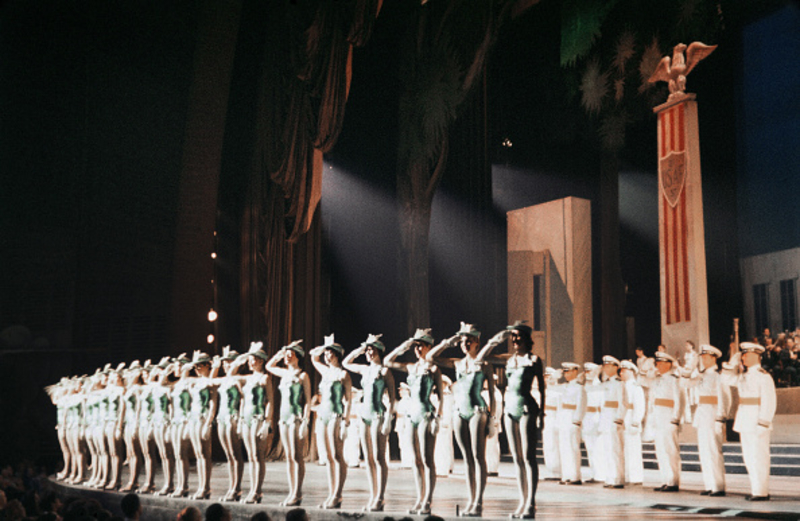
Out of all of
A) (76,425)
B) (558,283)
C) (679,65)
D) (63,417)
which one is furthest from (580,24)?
(63,417)

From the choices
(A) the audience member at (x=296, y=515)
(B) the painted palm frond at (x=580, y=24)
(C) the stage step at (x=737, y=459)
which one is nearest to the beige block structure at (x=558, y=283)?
(B) the painted palm frond at (x=580, y=24)

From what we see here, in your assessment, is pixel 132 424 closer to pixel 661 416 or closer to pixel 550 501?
pixel 550 501

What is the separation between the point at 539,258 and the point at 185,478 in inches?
374

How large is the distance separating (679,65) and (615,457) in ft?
21.5

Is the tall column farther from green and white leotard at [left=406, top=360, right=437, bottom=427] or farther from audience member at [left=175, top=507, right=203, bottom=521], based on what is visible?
audience member at [left=175, top=507, right=203, bottom=521]

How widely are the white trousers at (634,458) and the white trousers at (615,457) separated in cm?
33

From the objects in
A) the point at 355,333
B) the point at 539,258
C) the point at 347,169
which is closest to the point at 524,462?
the point at 355,333

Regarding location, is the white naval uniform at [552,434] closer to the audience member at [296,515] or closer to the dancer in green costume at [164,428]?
the dancer in green costume at [164,428]

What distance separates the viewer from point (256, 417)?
823cm

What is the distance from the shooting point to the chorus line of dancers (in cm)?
635

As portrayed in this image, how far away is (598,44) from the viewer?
15.5 m

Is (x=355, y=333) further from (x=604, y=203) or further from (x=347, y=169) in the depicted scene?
(x=604, y=203)

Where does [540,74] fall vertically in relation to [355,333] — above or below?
above

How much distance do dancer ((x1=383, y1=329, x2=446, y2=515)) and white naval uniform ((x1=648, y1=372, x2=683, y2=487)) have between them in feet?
9.74
